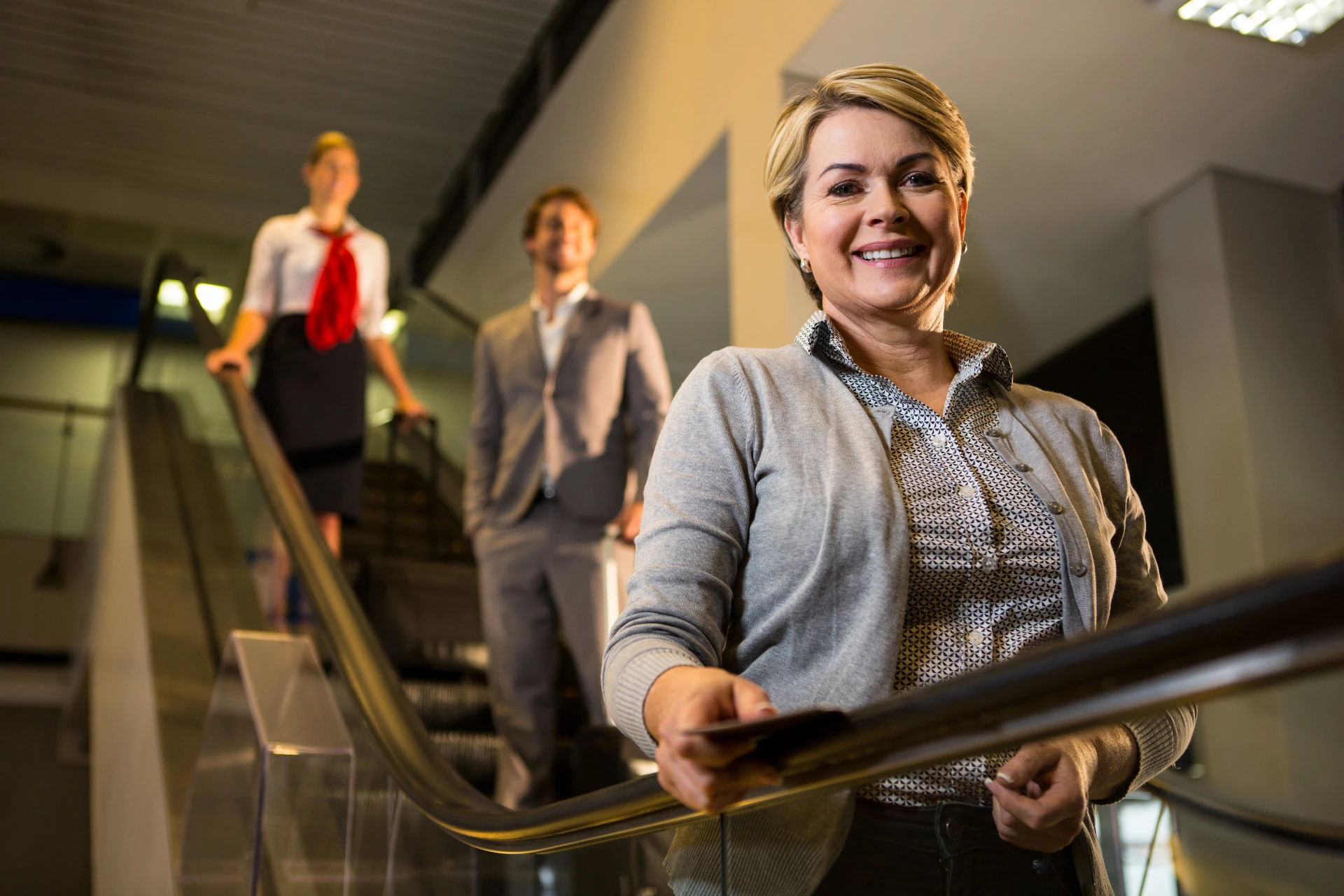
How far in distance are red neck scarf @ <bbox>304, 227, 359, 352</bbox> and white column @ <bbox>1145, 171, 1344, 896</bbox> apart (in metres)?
2.98

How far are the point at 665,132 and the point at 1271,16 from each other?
3.18 metres

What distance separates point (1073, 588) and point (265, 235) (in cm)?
426

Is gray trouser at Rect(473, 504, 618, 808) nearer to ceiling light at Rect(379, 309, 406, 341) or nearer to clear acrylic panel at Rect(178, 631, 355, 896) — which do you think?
clear acrylic panel at Rect(178, 631, 355, 896)

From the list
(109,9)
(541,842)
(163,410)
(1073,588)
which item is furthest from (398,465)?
(1073,588)

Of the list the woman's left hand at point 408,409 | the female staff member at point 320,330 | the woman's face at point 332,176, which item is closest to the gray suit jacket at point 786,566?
the female staff member at point 320,330

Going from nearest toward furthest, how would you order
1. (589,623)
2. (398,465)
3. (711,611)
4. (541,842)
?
(711,611), (541,842), (589,623), (398,465)

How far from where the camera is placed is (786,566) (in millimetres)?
1139

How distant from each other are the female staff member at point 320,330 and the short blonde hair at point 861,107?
3.74 metres

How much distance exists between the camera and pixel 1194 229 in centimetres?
438

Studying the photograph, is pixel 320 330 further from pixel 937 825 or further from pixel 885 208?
pixel 937 825

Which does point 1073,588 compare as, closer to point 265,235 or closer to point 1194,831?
point 1194,831

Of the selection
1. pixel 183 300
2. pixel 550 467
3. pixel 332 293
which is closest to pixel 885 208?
pixel 550 467

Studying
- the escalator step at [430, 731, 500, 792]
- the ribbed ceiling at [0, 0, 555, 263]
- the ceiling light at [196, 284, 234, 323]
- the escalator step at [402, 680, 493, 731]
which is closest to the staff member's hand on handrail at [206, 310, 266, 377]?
the ceiling light at [196, 284, 234, 323]

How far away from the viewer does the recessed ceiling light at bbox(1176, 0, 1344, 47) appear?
3.97 m
